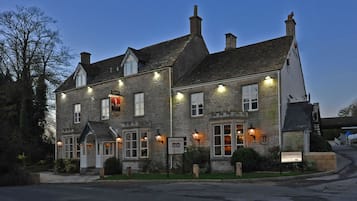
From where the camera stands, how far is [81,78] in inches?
1453

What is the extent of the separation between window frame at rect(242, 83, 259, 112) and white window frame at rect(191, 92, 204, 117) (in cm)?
326

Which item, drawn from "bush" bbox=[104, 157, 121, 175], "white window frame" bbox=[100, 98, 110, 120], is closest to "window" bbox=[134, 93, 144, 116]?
"white window frame" bbox=[100, 98, 110, 120]

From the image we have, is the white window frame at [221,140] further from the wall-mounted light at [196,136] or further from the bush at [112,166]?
the bush at [112,166]

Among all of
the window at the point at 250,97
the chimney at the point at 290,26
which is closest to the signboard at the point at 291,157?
the window at the point at 250,97

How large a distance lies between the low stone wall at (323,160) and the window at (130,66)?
15074mm

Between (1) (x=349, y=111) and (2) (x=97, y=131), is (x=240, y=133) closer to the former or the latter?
(2) (x=97, y=131)

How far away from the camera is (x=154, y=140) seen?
98.7 feet

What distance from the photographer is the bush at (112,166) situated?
30.5 meters

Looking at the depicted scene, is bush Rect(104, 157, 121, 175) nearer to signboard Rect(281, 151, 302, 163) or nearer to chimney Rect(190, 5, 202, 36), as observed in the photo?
chimney Rect(190, 5, 202, 36)

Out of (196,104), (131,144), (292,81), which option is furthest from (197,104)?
(292,81)

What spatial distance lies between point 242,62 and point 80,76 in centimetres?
1608

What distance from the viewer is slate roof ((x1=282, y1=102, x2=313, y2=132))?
80.0ft

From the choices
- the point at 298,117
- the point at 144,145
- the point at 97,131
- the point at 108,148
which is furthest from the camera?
the point at 108,148

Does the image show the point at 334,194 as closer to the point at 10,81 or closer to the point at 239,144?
the point at 239,144
